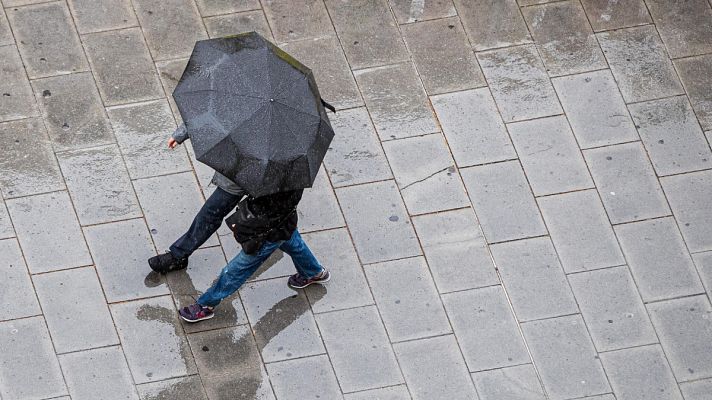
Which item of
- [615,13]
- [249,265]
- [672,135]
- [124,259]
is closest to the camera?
[249,265]

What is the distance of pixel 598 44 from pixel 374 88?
1926 mm

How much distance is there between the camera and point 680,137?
9297 mm

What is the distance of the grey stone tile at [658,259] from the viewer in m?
8.54

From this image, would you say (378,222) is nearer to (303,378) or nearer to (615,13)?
(303,378)

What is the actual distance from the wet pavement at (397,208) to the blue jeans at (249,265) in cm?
27

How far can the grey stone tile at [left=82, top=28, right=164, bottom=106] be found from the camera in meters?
Answer: 9.05

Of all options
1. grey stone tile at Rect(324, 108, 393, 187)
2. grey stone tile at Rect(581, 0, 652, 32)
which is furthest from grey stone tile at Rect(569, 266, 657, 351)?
grey stone tile at Rect(581, 0, 652, 32)

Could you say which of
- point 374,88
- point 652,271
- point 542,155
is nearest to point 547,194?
point 542,155

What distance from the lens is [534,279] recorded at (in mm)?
8484

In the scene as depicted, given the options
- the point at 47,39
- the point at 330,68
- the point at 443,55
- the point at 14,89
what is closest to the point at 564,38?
the point at 443,55

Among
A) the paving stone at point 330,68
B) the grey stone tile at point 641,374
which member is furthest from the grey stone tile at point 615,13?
the grey stone tile at point 641,374

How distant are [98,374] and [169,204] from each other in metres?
1.39

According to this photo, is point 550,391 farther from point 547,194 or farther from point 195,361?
point 195,361

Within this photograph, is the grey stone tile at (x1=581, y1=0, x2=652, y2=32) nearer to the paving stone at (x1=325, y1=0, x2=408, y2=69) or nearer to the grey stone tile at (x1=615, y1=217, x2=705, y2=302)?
the paving stone at (x1=325, y1=0, x2=408, y2=69)
